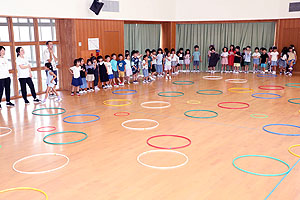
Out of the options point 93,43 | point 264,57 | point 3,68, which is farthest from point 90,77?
point 264,57

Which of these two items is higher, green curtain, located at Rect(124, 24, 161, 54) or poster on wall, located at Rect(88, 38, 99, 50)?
green curtain, located at Rect(124, 24, 161, 54)

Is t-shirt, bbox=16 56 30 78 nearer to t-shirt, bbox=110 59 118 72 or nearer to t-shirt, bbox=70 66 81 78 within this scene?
t-shirt, bbox=70 66 81 78

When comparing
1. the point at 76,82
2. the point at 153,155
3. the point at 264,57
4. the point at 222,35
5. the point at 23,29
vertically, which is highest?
the point at 222,35

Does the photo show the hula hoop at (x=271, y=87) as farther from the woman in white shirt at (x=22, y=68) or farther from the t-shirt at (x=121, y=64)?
the woman in white shirt at (x=22, y=68)

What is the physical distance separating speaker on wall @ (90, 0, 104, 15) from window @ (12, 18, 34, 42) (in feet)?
8.01

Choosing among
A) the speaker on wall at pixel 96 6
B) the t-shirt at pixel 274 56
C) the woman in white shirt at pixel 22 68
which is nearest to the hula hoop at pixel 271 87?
the t-shirt at pixel 274 56

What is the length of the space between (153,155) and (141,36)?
11.8 metres

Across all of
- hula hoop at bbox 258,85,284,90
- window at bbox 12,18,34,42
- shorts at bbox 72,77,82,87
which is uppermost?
window at bbox 12,18,34,42

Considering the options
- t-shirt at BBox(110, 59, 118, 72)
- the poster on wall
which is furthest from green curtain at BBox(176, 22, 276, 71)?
the poster on wall

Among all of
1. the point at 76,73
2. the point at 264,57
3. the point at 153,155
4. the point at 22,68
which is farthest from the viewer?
the point at 264,57

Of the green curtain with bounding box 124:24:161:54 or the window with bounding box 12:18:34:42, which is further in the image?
the green curtain with bounding box 124:24:161:54

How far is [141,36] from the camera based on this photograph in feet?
55.8

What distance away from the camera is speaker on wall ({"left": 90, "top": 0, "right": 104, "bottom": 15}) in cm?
1259

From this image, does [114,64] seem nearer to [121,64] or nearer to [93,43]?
[121,64]
